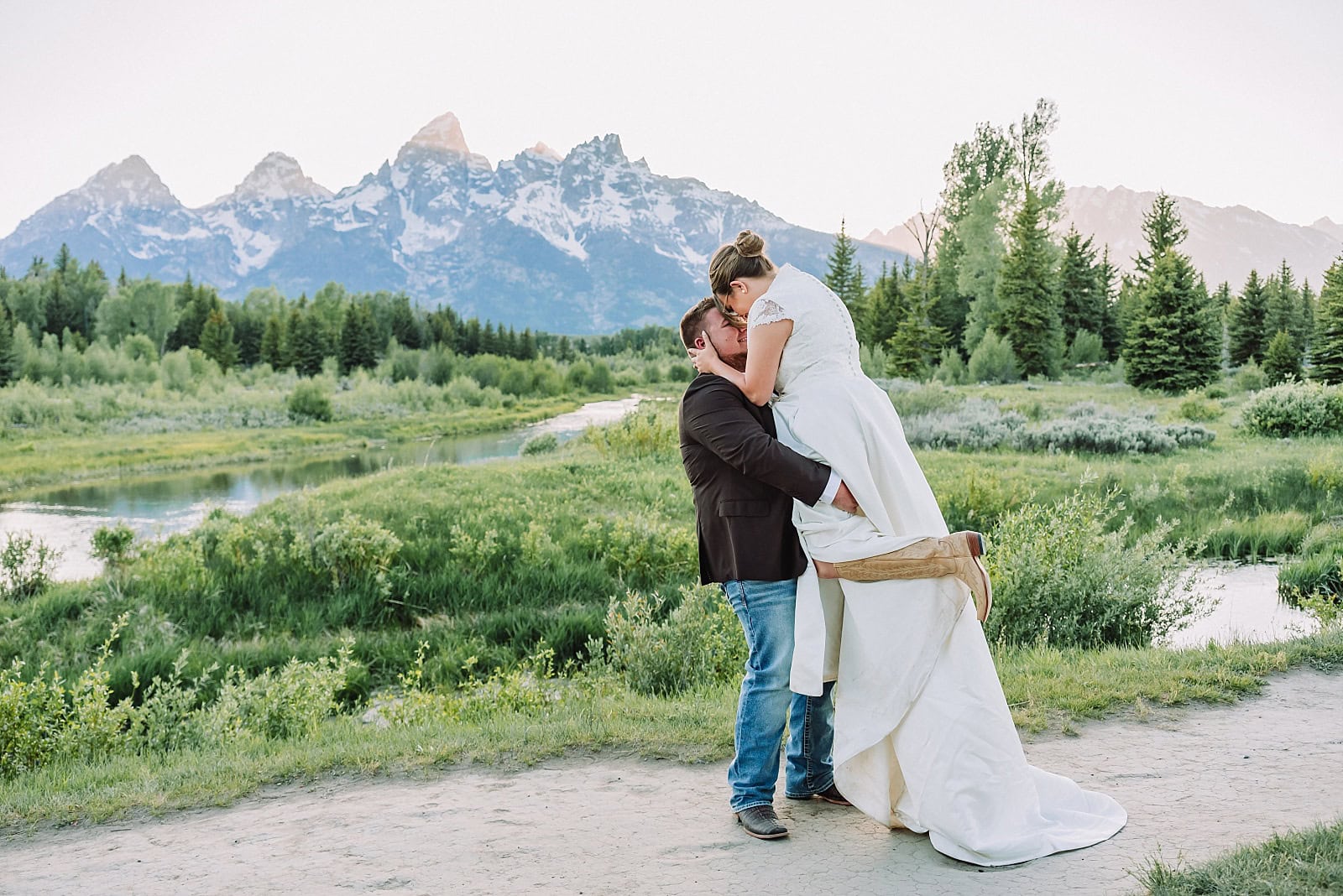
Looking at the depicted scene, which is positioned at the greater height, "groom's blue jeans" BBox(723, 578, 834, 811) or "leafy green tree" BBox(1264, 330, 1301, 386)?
"leafy green tree" BBox(1264, 330, 1301, 386)

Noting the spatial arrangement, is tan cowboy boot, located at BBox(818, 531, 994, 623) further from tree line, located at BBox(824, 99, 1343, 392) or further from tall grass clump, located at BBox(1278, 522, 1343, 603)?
tree line, located at BBox(824, 99, 1343, 392)

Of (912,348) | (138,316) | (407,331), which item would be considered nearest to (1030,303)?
(912,348)

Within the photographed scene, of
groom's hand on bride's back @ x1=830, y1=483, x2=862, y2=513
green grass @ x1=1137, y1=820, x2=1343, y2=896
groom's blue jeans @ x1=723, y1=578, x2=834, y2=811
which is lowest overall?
green grass @ x1=1137, y1=820, x2=1343, y2=896

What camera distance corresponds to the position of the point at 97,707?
19.2 ft

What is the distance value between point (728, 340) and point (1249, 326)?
46.1 meters

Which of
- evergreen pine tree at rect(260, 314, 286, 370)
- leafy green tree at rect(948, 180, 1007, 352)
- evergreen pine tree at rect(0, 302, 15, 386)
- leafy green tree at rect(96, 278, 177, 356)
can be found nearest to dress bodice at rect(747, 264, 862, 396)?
leafy green tree at rect(948, 180, 1007, 352)

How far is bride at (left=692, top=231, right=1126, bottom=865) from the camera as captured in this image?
11.0 ft

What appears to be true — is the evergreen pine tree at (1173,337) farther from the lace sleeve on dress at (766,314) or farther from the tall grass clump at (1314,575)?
the lace sleeve on dress at (766,314)

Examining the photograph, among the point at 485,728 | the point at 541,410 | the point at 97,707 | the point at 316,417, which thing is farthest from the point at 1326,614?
the point at 541,410

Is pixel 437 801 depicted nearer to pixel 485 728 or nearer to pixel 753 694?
pixel 485 728

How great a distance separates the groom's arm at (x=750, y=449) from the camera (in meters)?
3.33

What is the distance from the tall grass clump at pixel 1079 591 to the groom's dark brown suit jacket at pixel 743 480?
13.1 feet

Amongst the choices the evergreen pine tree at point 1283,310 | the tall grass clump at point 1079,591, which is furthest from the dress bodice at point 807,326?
the evergreen pine tree at point 1283,310

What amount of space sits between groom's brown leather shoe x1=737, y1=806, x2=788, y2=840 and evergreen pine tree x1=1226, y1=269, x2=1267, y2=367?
146 ft
